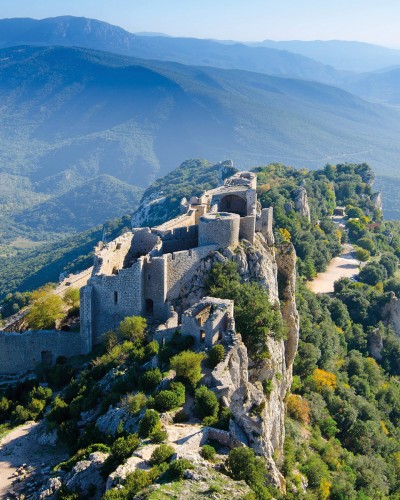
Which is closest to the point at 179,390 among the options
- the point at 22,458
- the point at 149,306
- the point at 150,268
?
the point at 22,458

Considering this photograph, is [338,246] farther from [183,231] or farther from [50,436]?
[50,436]

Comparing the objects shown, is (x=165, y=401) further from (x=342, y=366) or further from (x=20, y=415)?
(x=342, y=366)

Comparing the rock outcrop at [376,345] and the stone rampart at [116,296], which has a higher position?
the stone rampart at [116,296]

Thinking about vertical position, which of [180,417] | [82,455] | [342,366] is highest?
[180,417]

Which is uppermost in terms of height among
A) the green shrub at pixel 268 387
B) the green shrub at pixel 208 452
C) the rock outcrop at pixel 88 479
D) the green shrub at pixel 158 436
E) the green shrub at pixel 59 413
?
the green shrub at pixel 158 436

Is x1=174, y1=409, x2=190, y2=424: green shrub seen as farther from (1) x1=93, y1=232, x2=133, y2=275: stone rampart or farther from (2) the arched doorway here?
(2) the arched doorway

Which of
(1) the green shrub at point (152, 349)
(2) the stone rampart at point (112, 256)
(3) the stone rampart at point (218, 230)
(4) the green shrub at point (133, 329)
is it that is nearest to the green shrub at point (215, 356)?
(1) the green shrub at point (152, 349)

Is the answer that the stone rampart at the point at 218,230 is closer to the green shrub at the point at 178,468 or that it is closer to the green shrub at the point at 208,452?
the green shrub at the point at 208,452
